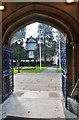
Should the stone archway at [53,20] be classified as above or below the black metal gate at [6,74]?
above

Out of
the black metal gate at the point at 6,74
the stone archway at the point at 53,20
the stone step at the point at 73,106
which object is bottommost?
the stone step at the point at 73,106

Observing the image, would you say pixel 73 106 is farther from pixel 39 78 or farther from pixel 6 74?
pixel 39 78

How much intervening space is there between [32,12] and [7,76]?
2699 millimetres

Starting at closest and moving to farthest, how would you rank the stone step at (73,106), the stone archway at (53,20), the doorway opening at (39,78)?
the stone step at (73,106)
the doorway opening at (39,78)
the stone archway at (53,20)

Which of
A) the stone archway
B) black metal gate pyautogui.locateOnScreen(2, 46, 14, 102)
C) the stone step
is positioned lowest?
the stone step

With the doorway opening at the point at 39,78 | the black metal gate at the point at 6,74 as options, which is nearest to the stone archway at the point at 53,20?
the doorway opening at the point at 39,78

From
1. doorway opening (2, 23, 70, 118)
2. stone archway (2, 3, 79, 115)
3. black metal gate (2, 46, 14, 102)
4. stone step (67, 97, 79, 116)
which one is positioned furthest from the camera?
black metal gate (2, 46, 14, 102)

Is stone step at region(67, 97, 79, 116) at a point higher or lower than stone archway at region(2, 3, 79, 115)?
lower

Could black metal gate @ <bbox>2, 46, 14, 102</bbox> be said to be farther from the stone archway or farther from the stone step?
the stone step

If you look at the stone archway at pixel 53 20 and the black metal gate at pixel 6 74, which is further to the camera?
the black metal gate at pixel 6 74

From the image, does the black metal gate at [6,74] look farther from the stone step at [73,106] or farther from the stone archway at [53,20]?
the stone step at [73,106]

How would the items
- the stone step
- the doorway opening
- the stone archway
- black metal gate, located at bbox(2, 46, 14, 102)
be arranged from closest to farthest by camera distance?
1. the stone step
2. the doorway opening
3. the stone archway
4. black metal gate, located at bbox(2, 46, 14, 102)

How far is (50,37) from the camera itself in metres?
41.6

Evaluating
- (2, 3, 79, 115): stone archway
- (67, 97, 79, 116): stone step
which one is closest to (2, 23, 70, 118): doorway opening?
(67, 97, 79, 116): stone step
